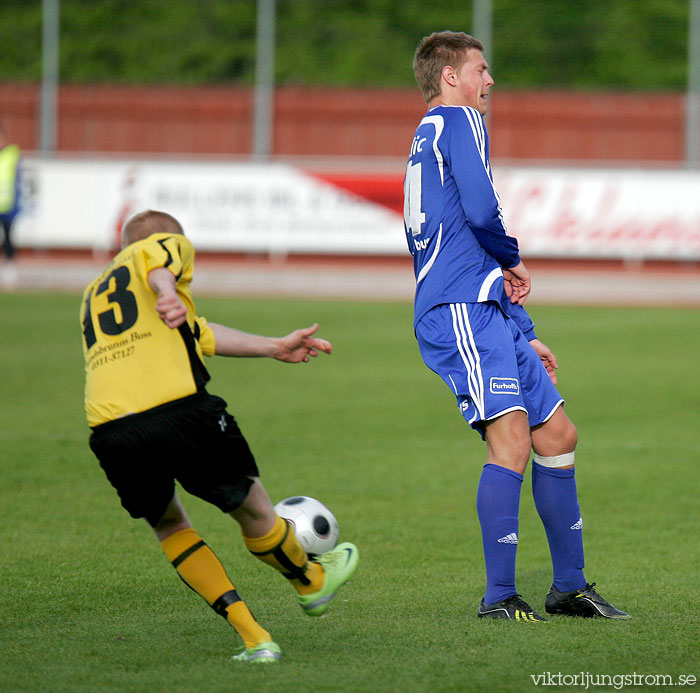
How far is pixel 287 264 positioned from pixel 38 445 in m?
16.2

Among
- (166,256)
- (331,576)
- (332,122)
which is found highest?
(332,122)

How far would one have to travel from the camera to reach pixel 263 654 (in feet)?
12.8

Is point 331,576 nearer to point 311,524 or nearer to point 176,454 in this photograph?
point 311,524

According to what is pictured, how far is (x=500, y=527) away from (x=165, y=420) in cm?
139

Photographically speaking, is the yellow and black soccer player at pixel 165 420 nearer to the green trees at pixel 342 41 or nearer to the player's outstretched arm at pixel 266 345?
the player's outstretched arm at pixel 266 345

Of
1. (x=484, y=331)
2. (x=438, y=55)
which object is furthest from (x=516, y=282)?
(x=438, y=55)

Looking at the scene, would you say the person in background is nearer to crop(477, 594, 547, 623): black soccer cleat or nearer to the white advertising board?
the white advertising board

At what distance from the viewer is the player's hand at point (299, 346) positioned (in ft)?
14.0

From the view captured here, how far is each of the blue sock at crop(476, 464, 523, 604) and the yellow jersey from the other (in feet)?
3.99

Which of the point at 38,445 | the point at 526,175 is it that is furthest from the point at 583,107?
the point at 38,445

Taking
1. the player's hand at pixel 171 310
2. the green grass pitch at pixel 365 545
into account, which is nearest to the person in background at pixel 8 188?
the green grass pitch at pixel 365 545

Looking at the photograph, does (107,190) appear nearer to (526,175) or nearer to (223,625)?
(526,175)

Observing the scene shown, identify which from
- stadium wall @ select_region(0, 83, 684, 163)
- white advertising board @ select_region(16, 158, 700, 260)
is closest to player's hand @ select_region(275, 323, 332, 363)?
white advertising board @ select_region(16, 158, 700, 260)

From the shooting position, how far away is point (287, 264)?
24.3 metres
